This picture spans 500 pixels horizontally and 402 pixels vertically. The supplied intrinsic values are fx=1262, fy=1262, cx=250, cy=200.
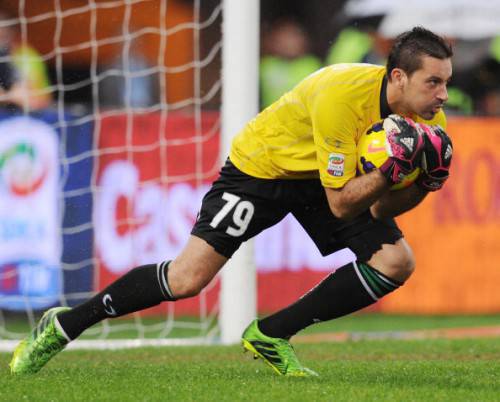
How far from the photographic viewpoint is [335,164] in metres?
5.60

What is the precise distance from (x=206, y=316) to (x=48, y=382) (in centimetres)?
506

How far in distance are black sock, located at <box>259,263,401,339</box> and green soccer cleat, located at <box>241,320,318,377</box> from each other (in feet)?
0.13

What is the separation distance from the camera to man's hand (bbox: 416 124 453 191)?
5.42 m

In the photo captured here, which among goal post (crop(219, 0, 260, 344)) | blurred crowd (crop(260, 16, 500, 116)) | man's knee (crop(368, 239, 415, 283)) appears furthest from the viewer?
blurred crowd (crop(260, 16, 500, 116))

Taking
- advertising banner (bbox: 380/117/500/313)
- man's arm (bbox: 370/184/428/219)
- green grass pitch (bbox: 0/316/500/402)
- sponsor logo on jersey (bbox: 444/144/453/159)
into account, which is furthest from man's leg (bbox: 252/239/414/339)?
advertising banner (bbox: 380/117/500/313)

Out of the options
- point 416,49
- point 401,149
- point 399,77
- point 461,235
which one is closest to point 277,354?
point 401,149

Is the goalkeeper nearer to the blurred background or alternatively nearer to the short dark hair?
the short dark hair

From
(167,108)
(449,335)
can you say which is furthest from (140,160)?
(449,335)

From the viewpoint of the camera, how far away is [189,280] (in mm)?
5996

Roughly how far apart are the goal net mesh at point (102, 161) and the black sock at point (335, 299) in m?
3.53

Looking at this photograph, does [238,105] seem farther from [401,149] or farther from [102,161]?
[401,149]

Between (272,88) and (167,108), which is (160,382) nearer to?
(167,108)

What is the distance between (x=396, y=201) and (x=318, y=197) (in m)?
0.41

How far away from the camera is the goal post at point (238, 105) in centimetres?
849
